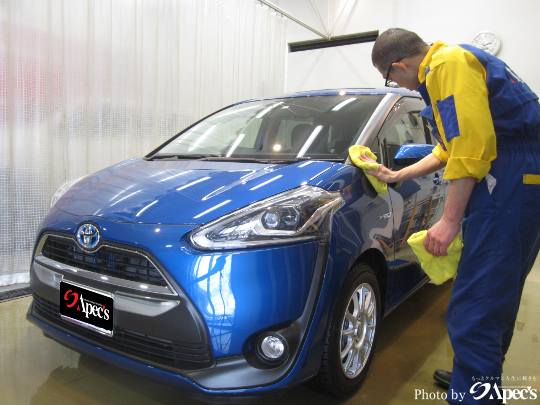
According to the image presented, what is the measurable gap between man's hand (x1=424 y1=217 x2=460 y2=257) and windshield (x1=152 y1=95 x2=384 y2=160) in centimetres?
45

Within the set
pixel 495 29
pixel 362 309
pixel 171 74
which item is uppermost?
pixel 495 29

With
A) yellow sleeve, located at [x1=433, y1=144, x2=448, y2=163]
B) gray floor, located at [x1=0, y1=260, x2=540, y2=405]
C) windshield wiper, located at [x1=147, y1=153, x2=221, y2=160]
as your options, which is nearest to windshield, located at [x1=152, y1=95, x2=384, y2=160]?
windshield wiper, located at [x1=147, y1=153, x2=221, y2=160]

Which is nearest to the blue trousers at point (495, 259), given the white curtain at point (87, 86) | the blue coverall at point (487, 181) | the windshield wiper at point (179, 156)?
the blue coverall at point (487, 181)

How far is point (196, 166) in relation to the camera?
166 centimetres

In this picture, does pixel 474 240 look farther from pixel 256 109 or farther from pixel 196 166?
pixel 256 109

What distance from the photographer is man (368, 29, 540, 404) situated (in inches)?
40.9

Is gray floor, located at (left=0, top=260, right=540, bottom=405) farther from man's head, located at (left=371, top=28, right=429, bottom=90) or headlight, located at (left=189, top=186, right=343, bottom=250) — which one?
man's head, located at (left=371, top=28, right=429, bottom=90)

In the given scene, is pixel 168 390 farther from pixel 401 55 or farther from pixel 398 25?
pixel 398 25

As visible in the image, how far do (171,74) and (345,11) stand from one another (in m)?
3.19

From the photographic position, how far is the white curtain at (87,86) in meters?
2.65

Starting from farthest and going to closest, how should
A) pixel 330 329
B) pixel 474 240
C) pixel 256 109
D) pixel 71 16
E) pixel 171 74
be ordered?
1. pixel 171 74
2. pixel 71 16
3. pixel 256 109
4. pixel 330 329
5. pixel 474 240

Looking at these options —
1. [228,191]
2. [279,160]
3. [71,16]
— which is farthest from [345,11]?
[228,191]

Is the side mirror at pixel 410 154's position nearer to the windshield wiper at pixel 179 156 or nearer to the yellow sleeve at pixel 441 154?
the yellow sleeve at pixel 441 154

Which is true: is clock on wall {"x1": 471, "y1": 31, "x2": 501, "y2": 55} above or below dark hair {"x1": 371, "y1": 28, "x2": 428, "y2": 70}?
above
